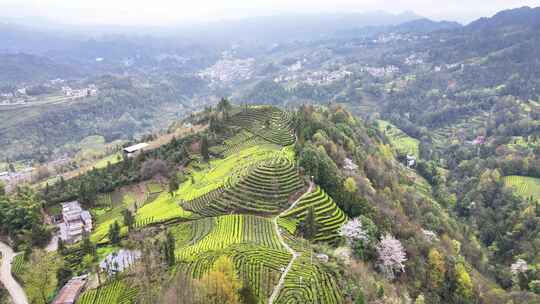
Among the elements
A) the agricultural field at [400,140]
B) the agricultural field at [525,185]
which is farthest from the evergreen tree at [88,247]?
the agricultural field at [400,140]

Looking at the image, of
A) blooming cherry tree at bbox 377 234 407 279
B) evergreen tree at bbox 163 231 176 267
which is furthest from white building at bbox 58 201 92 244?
blooming cherry tree at bbox 377 234 407 279

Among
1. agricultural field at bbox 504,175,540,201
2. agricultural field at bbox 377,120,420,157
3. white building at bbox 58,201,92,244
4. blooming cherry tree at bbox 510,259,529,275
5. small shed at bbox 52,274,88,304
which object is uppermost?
small shed at bbox 52,274,88,304

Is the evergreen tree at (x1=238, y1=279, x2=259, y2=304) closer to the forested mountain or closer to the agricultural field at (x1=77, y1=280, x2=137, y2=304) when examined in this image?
the forested mountain

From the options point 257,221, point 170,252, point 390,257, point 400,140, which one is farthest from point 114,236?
point 400,140

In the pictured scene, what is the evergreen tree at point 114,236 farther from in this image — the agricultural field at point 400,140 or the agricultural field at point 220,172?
the agricultural field at point 400,140

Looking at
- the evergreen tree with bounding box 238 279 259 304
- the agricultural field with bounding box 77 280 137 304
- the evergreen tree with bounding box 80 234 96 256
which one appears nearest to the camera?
the evergreen tree with bounding box 238 279 259 304

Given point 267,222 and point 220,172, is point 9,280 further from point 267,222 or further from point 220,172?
point 220,172
